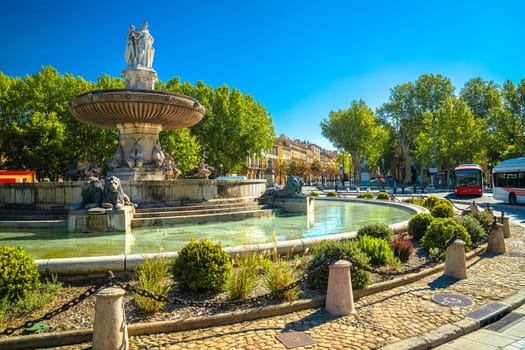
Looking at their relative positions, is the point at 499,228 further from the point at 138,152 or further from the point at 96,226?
the point at 138,152

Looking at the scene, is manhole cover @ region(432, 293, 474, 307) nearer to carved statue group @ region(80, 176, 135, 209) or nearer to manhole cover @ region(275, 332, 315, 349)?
manhole cover @ region(275, 332, 315, 349)

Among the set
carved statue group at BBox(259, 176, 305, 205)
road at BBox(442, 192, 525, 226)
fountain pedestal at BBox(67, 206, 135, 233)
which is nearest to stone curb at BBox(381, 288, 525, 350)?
fountain pedestal at BBox(67, 206, 135, 233)

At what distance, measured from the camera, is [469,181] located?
30938mm

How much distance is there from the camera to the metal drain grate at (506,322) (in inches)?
172

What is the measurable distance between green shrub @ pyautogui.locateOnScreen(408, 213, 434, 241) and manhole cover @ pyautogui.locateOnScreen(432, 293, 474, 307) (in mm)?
3729

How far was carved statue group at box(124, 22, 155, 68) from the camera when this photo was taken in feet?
52.6

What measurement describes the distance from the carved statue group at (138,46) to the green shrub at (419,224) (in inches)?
529

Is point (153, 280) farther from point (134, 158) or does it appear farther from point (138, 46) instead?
point (138, 46)

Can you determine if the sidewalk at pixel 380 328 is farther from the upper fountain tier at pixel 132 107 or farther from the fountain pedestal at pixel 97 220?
the upper fountain tier at pixel 132 107

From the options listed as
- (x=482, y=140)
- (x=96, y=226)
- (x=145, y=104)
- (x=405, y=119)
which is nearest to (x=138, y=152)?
(x=145, y=104)

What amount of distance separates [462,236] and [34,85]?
121 ft

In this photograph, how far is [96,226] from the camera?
924 cm

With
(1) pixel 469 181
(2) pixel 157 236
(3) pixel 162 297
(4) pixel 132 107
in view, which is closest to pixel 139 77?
(4) pixel 132 107

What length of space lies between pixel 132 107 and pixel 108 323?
433 inches
